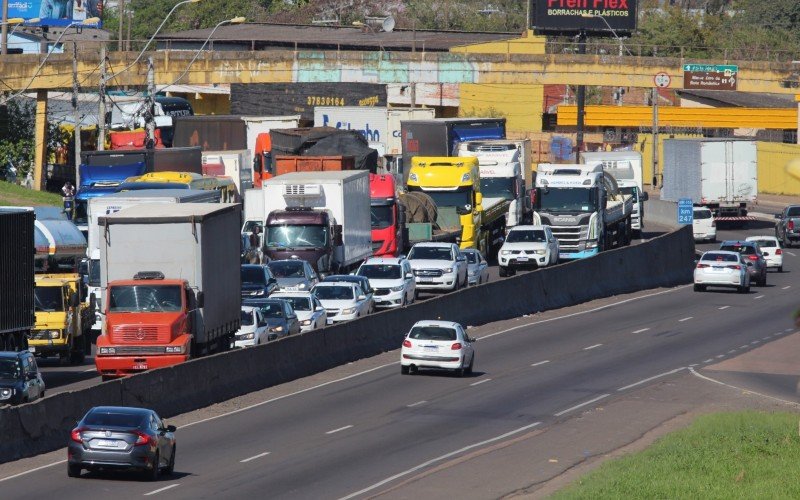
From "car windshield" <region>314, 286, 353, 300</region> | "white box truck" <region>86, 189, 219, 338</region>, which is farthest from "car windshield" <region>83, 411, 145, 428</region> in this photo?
"car windshield" <region>314, 286, 353, 300</region>

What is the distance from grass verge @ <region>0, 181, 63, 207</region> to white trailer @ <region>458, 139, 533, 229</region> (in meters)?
20.0

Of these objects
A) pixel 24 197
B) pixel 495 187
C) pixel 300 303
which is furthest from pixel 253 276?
pixel 24 197

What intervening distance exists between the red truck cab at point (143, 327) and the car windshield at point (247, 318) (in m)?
4.16

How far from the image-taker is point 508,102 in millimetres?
105812

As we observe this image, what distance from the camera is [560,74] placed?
82625 mm

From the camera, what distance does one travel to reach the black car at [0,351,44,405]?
26.9m

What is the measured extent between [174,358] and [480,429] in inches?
269

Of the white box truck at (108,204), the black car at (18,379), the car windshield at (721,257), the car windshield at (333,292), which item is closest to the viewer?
the black car at (18,379)

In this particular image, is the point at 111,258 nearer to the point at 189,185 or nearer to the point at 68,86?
the point at 189,185

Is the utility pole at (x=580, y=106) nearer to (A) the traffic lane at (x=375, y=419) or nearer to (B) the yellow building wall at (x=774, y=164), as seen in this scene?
(B) the yellow building wall at (x=774, y=164)

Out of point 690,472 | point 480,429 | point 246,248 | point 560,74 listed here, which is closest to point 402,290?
point 246,248

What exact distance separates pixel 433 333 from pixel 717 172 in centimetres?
4411

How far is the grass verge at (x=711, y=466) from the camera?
19.4 m

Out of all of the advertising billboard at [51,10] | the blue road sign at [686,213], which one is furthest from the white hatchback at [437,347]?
the advertising billboard at [51,10]
